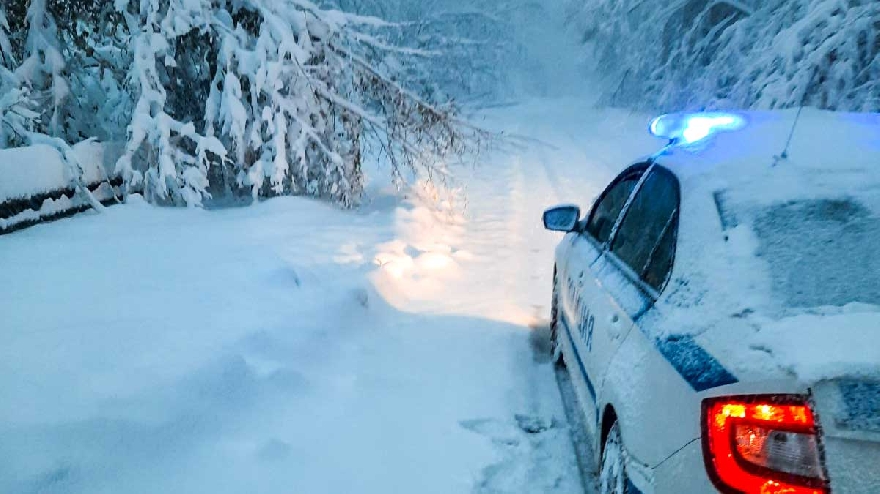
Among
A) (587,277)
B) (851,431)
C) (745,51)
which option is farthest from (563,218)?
(745,51)

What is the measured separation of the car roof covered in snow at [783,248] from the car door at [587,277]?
2.73ft

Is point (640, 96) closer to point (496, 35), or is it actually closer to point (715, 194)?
point (496, 35)

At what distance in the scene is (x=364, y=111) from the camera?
8797 millimetres

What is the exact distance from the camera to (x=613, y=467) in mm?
2518

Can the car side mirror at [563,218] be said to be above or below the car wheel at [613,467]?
above

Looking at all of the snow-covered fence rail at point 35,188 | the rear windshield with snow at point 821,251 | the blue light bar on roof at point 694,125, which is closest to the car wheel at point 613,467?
the rear windshield with snow at point 821,251

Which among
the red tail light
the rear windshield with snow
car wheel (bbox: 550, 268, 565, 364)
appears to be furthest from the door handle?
car wheel (bbox: 550, 268, 565, 364)

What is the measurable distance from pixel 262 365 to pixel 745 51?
13198 millimetres

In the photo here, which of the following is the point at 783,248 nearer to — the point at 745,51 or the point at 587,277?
the point at 587,277

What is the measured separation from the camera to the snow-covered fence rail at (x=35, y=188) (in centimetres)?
612

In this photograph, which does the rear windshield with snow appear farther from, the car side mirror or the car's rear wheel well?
the car side mirror

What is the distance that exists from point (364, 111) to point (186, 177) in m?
2.47

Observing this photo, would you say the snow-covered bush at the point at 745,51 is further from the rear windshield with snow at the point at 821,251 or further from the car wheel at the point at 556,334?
the rear windshield with snow at the point at 821,251

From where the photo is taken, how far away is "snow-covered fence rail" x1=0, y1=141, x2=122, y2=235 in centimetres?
612
